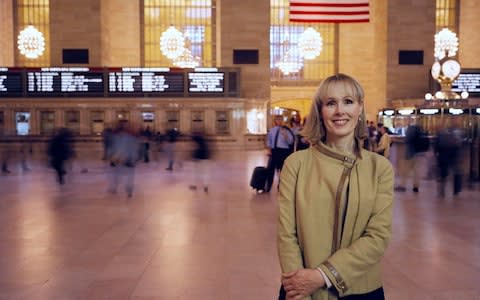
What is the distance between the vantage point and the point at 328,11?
1628 cm

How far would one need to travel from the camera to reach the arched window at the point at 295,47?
3828 centimetres

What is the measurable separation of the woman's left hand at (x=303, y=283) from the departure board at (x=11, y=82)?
2354 cm

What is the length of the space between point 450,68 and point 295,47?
20.1 m

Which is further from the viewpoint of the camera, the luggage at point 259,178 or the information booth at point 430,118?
the information booth at point 430,118

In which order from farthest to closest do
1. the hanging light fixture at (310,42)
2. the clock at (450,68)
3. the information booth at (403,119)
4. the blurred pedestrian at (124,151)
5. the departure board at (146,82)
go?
1. the hanging light fixture at (310,42)
2. the departure board at (146,82)
3. the information booth at (403,119)
4. the clock at (450,68)
5. the blurred pedestrian at (124,151)

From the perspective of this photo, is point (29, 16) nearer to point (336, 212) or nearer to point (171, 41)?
point (171, 41)

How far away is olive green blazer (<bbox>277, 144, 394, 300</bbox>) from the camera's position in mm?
1860

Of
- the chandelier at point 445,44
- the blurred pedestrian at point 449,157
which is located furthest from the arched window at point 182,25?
the blurred pedestrian at point 449,157

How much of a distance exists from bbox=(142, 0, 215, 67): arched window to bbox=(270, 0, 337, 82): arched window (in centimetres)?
541

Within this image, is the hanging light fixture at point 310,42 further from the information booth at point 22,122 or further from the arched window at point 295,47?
the information booth at point 22,122

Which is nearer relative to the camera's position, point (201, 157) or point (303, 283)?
point (303, 283)

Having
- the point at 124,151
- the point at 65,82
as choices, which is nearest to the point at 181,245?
the point at 124,151

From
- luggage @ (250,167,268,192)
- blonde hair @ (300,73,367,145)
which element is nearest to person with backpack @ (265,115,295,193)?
luggage @ (250,167,268,192)

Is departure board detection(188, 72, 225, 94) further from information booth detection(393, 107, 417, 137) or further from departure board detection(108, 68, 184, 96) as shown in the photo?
information booth detection(393, 107, 417, 137)
